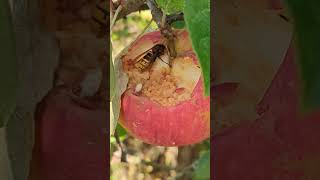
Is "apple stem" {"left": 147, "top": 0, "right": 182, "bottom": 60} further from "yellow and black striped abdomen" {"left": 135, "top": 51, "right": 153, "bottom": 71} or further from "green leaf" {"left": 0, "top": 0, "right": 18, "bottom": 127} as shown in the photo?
"green leaf" {"left": 0, "top": 0, "right": 18, "bottom": 127}

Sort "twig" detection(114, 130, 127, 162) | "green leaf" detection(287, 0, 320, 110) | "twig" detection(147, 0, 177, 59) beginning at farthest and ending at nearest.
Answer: "twig" detection(114, 130, 127, 162)
"twig" detection(147, 0, 177, 59)
"green leaf" detection(287, 0, 320, 110)

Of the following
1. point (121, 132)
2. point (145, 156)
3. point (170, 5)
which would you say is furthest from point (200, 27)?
point (145, 156)

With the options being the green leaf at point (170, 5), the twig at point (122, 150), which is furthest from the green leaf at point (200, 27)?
the twig at point (122, 150)

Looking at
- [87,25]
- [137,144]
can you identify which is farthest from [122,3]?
[137,144]

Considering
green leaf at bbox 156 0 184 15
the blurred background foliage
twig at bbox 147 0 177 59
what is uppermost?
green leaf at bbox 156 0 184 15

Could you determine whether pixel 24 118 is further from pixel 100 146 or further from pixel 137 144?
pixel 137 144

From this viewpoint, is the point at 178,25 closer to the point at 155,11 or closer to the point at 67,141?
the point at 155,11

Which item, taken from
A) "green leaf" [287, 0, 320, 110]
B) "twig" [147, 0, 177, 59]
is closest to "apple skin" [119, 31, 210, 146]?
"twig" [147, 0, 177, 59]
